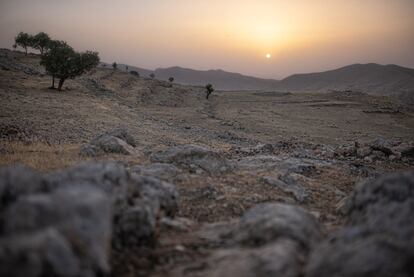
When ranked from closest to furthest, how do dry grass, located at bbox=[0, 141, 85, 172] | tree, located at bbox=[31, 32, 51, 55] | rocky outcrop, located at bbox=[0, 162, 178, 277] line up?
A: rocky outcrop, located at bbox=[0, 162, 178, 277] < dry grass, located at bbox=[0, 141, 85, 172] < tree, located at bbox=[31, 32, 51, 55]

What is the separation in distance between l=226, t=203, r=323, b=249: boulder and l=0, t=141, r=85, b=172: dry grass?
7164mm

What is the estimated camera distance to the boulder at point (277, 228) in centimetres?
592

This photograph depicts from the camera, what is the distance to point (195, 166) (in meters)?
12.1

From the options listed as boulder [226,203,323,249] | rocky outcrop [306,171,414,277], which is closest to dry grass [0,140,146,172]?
boulder [226,203,323,249]

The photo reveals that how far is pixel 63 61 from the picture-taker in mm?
46562

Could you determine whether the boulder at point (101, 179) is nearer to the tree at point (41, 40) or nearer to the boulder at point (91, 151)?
the boulder at point (91, 151)

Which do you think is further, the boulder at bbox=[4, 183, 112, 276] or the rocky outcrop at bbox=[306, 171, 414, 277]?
the rocky outcrop at bbox=[306, 171, 414, 277]

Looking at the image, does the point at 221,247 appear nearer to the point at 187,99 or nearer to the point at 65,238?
the point at 65,238

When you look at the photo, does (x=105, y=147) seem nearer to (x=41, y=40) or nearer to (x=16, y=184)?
(x=16, y=184)

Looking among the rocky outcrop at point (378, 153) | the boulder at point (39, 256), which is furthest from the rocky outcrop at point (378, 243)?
the rocky outcrop at point (378, 153)

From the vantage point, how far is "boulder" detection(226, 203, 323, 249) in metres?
5.92

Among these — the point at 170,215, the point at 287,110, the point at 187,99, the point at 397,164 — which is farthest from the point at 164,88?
the point at 170,215

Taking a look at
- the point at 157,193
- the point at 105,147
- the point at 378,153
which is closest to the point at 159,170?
the point at 157,193

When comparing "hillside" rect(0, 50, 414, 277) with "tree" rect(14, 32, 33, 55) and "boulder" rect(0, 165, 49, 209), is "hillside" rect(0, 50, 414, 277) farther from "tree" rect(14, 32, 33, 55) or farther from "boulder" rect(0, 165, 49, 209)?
"tree" rect(14, 32, 33, 55)
